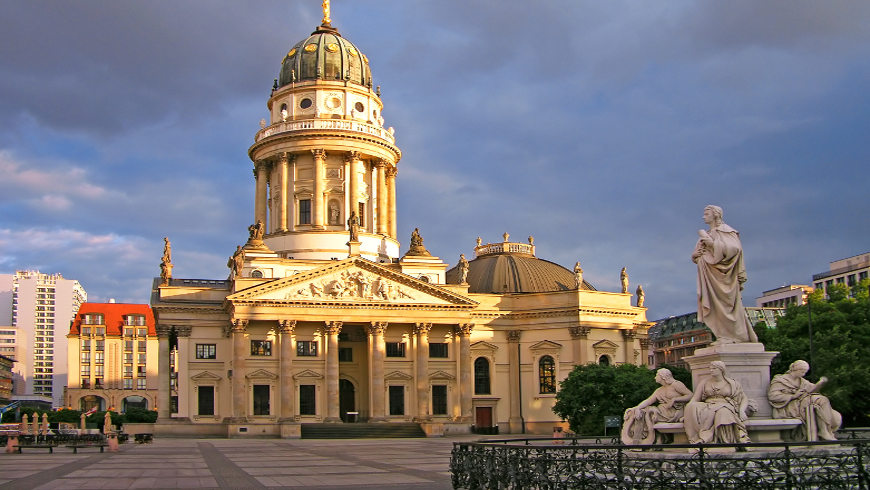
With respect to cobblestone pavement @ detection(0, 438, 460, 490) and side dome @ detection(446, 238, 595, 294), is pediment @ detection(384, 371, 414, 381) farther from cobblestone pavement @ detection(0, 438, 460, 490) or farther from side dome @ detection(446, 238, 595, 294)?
cobblestone pavement @ detection(0, 438, 460, 490)

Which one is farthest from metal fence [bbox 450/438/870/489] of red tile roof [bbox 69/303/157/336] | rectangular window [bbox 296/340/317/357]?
red tile roof [bbox 69/303/157/336]

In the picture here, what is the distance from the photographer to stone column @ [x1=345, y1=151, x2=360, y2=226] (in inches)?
3442

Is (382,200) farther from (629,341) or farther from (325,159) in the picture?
(629,341)

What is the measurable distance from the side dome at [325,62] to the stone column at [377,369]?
2664cm

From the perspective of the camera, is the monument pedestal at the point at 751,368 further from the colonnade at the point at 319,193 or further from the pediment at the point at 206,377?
the colonnade at the point at 319,193

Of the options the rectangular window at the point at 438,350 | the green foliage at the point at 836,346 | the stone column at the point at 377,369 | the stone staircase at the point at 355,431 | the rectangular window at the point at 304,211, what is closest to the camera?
the green foliage at the point at 836,346

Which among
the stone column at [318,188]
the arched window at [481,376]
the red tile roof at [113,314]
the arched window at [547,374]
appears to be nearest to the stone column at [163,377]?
the stone column at [318,188]

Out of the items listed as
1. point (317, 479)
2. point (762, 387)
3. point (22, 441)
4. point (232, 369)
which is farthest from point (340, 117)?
point (762, 387)

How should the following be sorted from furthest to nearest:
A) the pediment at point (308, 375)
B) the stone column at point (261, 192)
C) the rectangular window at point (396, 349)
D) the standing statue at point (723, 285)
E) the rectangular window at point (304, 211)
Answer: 1. the stone column at point (261, 192)
2. the rectangular window at point (304, 211)
3. the rectangular window at point (396, 349)
4. the pediment at point (308, 375)
5. the standing statue at point (723, 285)

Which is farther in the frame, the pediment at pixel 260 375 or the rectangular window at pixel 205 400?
the rectangular window at pixel 205 400

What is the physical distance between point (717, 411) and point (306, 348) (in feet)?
199

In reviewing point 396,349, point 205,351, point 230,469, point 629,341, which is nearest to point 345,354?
point 396,349

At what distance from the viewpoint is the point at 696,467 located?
15.5 m

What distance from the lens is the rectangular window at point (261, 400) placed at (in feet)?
244
